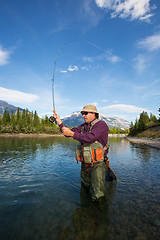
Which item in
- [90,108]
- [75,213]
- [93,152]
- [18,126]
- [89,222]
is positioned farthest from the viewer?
[18,126]

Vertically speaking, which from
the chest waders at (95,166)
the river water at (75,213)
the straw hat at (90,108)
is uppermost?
the straw hat at (90,108)

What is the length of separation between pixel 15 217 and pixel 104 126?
404cm

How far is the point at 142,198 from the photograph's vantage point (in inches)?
218

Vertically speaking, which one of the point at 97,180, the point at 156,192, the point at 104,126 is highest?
the point at 104,126

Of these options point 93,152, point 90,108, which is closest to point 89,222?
point 93,152

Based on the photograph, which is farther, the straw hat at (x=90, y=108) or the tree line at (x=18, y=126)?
the tree line at (x=18, y=126)

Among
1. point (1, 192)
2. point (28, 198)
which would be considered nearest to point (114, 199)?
point (28, 198)

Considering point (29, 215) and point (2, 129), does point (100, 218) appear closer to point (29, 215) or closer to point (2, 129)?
point (29, 215)

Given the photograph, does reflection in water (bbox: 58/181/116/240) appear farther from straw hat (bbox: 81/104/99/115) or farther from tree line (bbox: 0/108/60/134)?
tree line (bbox: 0/108/60/134)

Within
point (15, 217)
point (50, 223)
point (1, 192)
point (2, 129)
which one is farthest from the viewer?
point (2, 129)

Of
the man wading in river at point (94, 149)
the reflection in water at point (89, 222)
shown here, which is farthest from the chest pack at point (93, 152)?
the reflection in water at point (89, 222)

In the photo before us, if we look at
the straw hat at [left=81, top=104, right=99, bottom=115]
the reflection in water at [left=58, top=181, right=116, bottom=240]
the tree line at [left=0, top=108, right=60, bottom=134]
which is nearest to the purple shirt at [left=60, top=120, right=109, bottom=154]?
the straw hat at [left=81, top=104, right=99, bottom=115]

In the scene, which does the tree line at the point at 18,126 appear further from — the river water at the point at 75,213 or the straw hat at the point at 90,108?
the straw hat at the point at 90,108

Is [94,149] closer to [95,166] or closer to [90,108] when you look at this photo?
[95,166]
